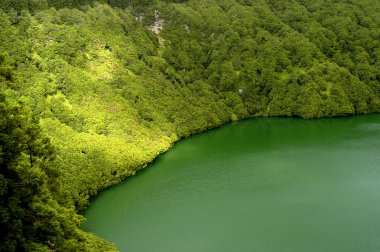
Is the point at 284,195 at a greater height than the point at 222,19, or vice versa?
the point at 222,19

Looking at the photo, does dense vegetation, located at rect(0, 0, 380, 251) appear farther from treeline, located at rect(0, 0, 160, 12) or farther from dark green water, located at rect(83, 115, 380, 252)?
dark green water, located at rect(83, 115, 380, 252)

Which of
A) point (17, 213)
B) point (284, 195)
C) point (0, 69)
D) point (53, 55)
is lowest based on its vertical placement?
point (284, 195)

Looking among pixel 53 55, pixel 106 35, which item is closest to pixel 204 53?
pixel 106 35

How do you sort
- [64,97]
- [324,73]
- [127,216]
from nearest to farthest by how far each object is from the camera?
[127,216], [64,97], [324,73]

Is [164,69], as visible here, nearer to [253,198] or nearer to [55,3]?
[55,3]

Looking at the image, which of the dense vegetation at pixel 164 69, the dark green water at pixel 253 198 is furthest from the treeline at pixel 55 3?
the dark green water at pixel 253 198

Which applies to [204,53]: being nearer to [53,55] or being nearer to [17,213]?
[53,55]
